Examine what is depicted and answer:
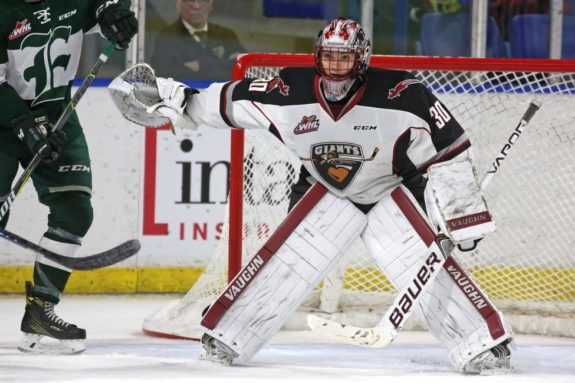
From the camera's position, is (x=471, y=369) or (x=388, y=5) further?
(x=388, y=5)

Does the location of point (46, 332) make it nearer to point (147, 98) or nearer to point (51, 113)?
point (51, 113)

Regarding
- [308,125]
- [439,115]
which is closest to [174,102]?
[308,125]

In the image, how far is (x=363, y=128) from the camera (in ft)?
12.4

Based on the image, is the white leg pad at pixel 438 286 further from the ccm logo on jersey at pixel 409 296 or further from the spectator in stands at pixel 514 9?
the spectator in stands at pixel 514 9

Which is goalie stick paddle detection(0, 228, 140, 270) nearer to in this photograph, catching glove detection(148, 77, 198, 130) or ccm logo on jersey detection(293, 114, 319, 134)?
catching glove detection(148, 77, 198, 130)

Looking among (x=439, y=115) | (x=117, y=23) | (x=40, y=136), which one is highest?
(x=117, y=23)

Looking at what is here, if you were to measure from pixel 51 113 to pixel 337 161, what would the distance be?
0.99 m

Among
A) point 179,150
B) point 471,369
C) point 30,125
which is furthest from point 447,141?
point 179,150

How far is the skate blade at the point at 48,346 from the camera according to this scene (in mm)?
4195

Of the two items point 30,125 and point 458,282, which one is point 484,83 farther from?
point 30,125

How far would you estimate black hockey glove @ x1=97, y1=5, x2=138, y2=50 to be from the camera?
419cm

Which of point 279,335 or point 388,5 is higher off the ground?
point 388,5

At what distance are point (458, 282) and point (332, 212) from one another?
409mm

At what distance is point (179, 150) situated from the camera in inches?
218
